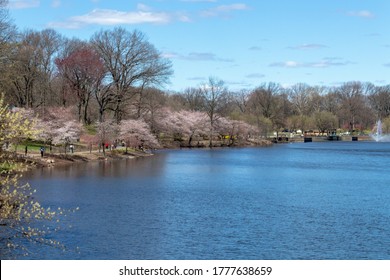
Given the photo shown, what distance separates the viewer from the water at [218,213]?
22422mm

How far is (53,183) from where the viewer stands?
39.8 meters

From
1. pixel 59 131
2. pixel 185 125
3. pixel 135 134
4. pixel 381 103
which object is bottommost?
pixel 135 134

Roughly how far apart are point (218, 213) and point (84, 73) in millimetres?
47462

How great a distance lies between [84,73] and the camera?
241ft

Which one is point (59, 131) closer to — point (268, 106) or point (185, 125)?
point (185, 125)

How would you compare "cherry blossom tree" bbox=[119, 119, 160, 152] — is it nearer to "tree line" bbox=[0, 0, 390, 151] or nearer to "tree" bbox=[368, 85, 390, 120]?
"tree line" bbox=[0, 0, 390, 151]

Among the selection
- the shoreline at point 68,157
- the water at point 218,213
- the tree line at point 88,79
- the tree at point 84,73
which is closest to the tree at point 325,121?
the tree line at point 88,79

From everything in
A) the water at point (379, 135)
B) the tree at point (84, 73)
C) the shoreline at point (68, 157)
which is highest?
the tree at point (84, 73)

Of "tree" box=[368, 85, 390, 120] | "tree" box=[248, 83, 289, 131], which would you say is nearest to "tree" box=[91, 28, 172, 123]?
"tree" box=[248, 83, 289, 131]

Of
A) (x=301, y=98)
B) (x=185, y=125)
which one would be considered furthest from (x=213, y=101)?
(x=301, y=98)

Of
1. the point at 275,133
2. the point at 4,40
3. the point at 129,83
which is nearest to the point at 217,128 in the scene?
the point at 129,83

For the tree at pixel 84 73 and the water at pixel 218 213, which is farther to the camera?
the tree at pixel 84 73

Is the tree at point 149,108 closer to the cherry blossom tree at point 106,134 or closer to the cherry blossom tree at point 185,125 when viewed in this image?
the cherry blossom tree at point 185,125

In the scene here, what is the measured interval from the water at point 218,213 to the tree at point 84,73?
76.9 feet
